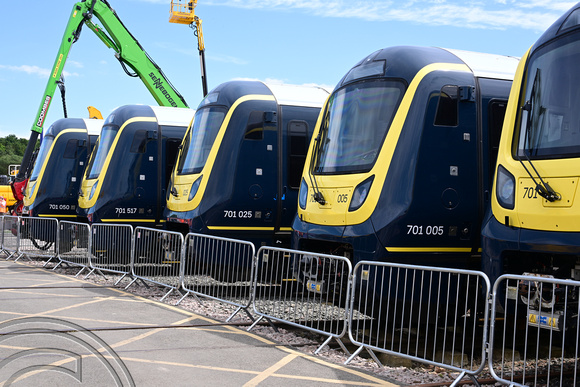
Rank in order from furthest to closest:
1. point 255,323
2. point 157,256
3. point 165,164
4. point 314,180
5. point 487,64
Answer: point 165,164, point 157,256, point 314,180, point 487,64, point 255,323

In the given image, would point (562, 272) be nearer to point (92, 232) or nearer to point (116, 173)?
point (92, 232)

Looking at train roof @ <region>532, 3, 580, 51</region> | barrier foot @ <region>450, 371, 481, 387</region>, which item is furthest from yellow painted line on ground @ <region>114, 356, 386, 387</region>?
train roof @ <region>532, 3, 580, 51</region>

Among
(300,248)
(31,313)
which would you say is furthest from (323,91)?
(31,313)

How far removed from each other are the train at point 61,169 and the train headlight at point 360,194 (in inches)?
479

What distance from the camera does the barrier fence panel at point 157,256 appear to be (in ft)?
37.7

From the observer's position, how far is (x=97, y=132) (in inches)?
764

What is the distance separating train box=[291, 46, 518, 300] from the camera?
823 cm

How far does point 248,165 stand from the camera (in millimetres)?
11828

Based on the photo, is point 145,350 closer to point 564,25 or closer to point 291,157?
point 564,25

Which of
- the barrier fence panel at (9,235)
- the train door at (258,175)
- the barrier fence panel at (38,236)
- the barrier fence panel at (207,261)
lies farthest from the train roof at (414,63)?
the barrier fence panel at (9,235)

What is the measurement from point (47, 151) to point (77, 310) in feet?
34.7

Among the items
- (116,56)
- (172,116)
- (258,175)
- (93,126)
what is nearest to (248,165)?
(258,175)

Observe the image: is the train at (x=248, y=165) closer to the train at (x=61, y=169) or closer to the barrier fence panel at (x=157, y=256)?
the barrier fence panel at (x=157, y=256)

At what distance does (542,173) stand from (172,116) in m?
11.0
